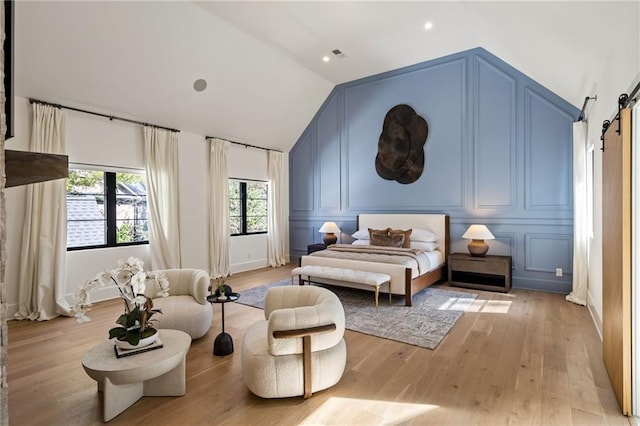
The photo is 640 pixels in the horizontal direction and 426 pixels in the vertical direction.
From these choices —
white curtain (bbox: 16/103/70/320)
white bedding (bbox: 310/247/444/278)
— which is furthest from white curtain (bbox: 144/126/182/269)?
white bedding (bbox: 310/247/444/278)

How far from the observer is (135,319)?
7.07 feet

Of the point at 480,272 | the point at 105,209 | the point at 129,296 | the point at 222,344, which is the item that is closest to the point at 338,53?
the point at 480,272

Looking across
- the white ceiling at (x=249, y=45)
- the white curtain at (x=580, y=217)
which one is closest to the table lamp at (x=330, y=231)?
the white ceiling at (x=249, y=45)

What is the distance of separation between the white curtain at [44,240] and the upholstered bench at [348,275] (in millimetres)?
2965

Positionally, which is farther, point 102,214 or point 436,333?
point 102,214

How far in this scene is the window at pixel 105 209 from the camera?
4.50m

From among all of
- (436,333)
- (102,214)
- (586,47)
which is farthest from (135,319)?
(586,47)

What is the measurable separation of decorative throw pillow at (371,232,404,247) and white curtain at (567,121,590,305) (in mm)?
2318

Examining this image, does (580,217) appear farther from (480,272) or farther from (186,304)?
(186,304)

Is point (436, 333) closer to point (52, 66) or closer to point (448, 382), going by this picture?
point (448, 382)

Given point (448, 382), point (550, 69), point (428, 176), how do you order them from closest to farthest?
point (448, 382) < point (550, 69) < point (428, 176)

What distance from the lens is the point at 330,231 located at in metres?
6.62

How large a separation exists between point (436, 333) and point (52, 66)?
5.18m

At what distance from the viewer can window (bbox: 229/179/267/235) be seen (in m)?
6.70
